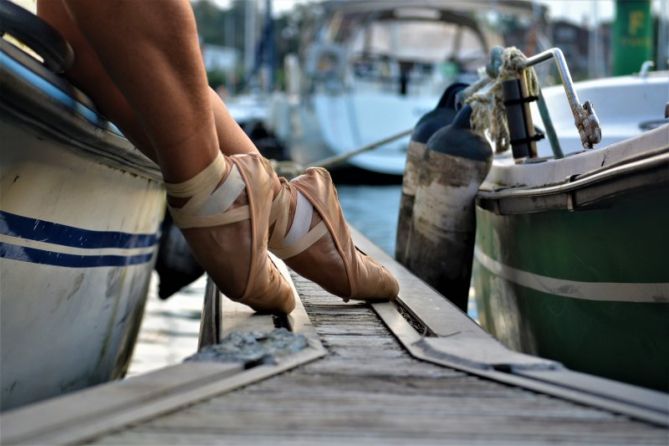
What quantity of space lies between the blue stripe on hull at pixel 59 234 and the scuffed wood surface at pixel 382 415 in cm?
82

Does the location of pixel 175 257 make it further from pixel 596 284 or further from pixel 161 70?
pixel 161 70

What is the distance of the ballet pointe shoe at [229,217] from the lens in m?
2.32

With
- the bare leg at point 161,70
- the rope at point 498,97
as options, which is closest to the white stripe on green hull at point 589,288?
the rope at point 498,97

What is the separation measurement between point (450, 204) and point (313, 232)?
1.58 meters

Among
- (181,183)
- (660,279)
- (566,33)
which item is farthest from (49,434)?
(566,33)

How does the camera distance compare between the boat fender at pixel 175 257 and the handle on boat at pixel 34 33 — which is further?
the boat fender at pixel 175 257

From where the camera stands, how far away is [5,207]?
243 cm

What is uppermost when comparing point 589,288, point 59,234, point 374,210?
point 59,234

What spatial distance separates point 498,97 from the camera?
408cm

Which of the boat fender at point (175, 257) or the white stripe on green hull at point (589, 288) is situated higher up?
the white stripe on green hull at point (589, 288)

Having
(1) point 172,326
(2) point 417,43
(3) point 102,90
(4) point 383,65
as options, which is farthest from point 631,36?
(3) point 102,90

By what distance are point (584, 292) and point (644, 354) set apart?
1.14ft

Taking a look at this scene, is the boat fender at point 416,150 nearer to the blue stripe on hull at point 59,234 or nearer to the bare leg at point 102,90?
the blue stripe on hull at point 59,234

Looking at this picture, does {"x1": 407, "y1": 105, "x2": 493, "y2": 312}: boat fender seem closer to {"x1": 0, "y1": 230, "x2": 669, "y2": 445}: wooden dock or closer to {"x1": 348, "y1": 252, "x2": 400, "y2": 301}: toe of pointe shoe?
{"x1": 348, "y1": 252, "x2": 400, "y2": 301}: toe of pointe shoe
